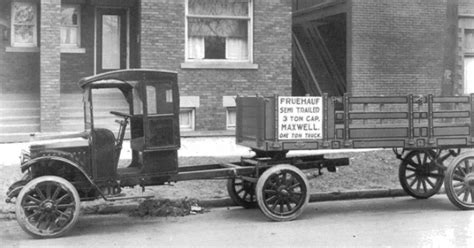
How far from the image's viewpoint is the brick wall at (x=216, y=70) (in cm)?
1455

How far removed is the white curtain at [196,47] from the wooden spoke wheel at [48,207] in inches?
329

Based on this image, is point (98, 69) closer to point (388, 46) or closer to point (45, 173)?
point (388, 46)

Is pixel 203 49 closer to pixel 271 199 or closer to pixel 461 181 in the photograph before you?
pixel 271 199

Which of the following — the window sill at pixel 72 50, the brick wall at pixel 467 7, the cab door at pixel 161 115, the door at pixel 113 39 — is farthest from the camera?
the brick wall at pixel 467 7

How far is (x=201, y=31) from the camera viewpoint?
15188mm

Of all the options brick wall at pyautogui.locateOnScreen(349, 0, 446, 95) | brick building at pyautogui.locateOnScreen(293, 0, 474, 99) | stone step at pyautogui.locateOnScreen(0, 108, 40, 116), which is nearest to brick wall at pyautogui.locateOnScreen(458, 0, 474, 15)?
brick building at pyautogui.locateOnScreen(293, 0, 474, 99)

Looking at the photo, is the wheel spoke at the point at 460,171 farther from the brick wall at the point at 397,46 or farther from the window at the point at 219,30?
the window at the point at 219,30

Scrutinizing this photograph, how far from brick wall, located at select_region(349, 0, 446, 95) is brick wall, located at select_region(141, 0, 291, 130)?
6.76 ft

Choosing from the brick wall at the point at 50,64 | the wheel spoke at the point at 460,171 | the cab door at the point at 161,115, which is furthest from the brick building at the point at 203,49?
the wheel spoke at the point at 460,171

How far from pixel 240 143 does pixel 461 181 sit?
3.43 meters

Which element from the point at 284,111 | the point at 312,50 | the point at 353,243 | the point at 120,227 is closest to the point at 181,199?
the point at 120,227

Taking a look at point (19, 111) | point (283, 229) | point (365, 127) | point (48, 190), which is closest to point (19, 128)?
point (19, 111)

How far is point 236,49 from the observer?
15.5 m

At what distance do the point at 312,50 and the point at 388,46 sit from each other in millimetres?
3679
